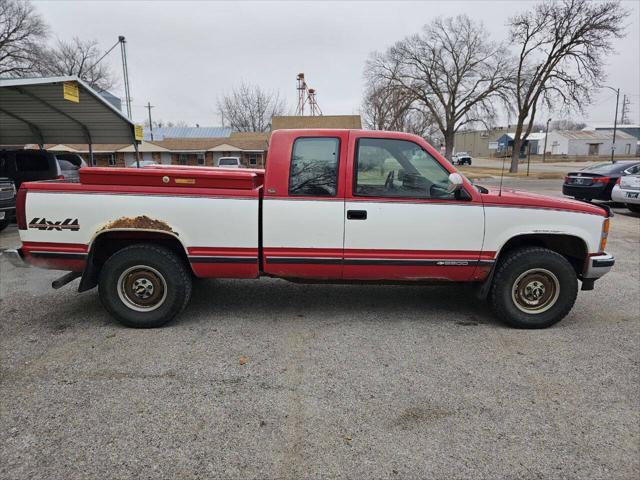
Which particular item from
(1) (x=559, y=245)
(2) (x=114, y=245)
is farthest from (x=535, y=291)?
(2) (x=114, y=245)

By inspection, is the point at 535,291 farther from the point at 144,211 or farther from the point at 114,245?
the point at 114,245

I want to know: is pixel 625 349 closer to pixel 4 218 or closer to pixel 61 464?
pixel 61 464

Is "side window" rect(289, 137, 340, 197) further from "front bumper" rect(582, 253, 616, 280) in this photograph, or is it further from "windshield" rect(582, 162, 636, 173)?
"windshield" rect(582, 162, 636, 173)

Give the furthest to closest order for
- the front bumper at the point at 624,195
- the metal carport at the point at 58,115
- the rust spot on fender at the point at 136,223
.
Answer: the front bumper at the point at 624,195, the metal carport at the point at 58,115, the rust spot on fender at the point at 136,223

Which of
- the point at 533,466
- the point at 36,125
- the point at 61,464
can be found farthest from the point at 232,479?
the point at 36,125

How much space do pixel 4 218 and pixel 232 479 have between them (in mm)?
9240

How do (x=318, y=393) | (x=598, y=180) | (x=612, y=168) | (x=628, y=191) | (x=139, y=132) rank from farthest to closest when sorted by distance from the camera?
(x=612, y=168) < (x=598, y=180) < (x=628, y=191) < (x=139, y=132) < (x=318, y=393)

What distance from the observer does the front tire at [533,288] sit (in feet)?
14.3

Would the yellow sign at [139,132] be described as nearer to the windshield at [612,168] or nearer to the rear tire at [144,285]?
the rear tire at [144,285]

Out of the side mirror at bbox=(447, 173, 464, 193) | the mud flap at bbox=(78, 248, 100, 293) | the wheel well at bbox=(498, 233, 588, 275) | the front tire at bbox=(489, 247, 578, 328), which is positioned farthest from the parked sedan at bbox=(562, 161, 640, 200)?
the mud flap at bbox=(78, 248, 100, 293)

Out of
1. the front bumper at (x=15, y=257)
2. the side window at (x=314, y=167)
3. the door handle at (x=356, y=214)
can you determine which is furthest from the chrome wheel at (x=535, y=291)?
the front bumper at (x=15, y=257)

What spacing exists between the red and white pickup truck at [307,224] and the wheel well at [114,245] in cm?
2

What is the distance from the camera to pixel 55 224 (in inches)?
166

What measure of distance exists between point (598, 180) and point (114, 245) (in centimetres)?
1447
